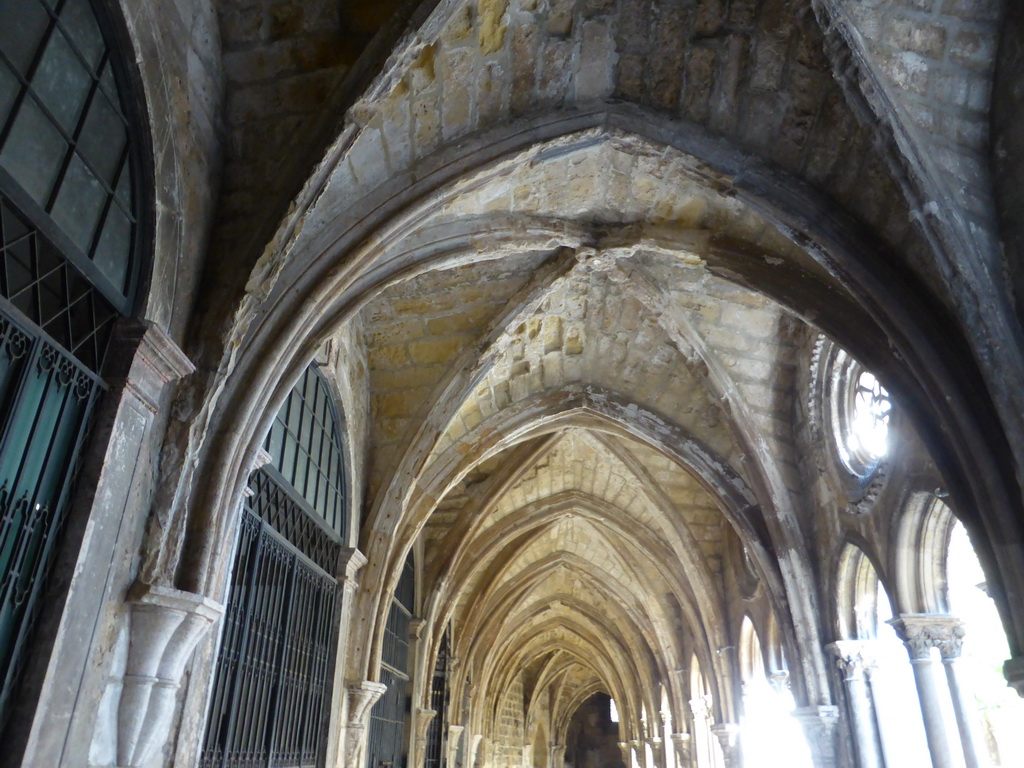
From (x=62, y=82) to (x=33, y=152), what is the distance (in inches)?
16.3

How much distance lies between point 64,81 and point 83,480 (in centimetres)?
157

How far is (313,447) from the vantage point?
6062mm

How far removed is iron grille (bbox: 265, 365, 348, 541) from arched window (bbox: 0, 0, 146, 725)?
75.1 inches

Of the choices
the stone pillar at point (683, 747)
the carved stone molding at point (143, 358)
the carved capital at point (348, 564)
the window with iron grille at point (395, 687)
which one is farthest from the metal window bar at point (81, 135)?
the stone pillar at point (683, 747)

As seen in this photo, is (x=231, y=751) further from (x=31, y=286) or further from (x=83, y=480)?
(x=31, y=286)

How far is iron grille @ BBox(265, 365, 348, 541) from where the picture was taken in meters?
5.35

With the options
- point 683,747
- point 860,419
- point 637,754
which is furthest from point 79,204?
point 637,754

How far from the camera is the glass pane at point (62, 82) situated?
283cm

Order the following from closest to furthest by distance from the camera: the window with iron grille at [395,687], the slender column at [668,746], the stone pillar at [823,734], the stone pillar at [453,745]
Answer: the stone pillar at [823,734] → the window with iron grille at [395,687] → the stone pillar at [453,745] → the slender column at [668,746]

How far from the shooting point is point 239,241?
4125 millimetres

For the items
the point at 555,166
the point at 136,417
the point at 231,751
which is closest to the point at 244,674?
the point at 231,751

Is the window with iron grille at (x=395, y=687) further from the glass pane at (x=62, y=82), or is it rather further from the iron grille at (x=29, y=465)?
the glass pane at (x=62, y=82)

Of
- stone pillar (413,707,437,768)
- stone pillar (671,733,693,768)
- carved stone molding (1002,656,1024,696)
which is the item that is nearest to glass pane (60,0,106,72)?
carved stone molding (1002,656,1024,696)

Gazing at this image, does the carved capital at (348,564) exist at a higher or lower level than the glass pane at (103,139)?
lower
